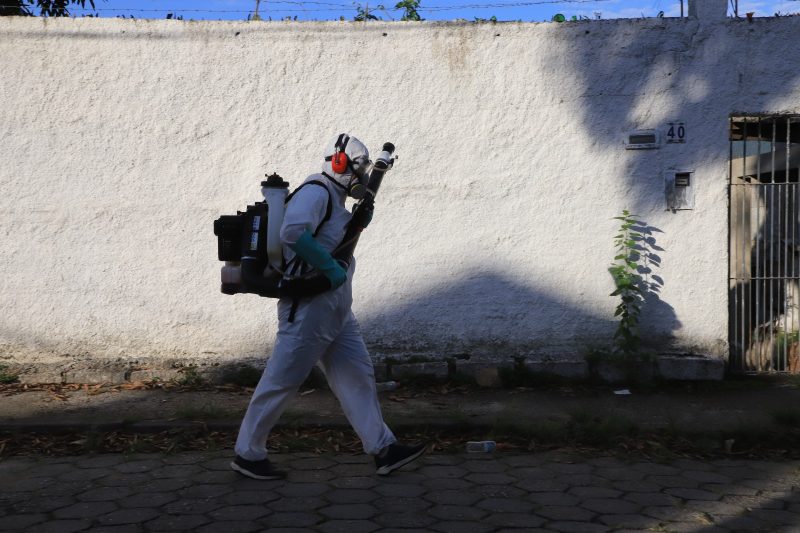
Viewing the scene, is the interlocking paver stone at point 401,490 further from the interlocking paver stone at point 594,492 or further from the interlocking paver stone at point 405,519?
the interlocking paver stone at point 594,492

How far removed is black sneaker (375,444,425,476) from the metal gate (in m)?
3.49

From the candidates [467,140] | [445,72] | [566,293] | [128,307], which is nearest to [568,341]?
[566,293]

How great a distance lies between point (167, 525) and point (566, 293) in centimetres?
401

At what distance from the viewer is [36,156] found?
722 centimetres

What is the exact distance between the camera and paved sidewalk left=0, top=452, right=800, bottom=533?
4.21 metres

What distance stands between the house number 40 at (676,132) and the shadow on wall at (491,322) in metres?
1.39

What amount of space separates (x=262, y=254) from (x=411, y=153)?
266cm

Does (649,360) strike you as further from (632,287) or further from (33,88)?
(33,88)

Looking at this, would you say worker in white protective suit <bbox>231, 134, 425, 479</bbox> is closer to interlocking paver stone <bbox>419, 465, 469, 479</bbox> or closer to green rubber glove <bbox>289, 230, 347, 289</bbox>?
green rubber glove <bbox>289, 230, 347, 289</bbox>

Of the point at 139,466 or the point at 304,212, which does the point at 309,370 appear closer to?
the point at 304,212

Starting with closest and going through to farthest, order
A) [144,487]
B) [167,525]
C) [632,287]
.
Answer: [167,525], [144,487], [632,287]

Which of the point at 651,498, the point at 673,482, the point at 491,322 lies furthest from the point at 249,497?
the point at 491,322

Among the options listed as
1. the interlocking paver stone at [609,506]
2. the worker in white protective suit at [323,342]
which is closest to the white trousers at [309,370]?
the worker in white protective suit at [323,342]

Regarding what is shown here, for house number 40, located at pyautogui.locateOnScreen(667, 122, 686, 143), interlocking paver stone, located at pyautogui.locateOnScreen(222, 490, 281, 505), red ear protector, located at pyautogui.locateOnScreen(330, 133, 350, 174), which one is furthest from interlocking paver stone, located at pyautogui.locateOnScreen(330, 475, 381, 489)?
house number 40, located at pyautogui.locateOnScreen(667, 122, 686, 143)
